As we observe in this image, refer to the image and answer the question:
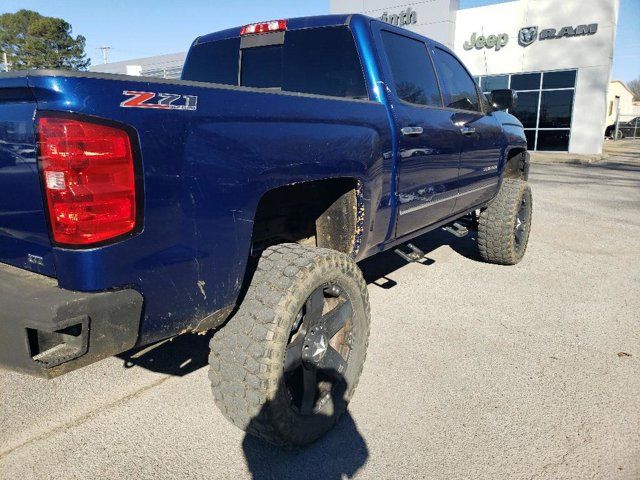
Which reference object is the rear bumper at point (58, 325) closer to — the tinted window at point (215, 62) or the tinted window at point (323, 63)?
the tinted window at point (323, 63)

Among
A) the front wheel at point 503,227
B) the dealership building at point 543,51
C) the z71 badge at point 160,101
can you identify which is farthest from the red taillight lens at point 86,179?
the dealership building at point 543,51

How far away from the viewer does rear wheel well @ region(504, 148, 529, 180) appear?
19.1ft

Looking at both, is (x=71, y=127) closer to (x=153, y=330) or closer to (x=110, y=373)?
(x=153, y=330)

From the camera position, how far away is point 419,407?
2.73 metres

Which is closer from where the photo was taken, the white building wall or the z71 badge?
the z71 badge

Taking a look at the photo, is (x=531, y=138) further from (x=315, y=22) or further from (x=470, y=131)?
(x=315, y=22)

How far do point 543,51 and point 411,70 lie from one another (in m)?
18.4

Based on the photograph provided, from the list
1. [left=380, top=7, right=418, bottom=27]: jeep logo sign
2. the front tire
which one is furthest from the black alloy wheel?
[left=380, top=7, right=418, bottom=27]: jeep logo sign

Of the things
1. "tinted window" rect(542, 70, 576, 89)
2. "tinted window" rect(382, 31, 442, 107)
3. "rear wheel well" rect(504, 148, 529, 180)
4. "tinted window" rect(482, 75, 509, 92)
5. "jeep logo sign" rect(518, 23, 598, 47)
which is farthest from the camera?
"tinted window" rect(482, 75, 509, 92)

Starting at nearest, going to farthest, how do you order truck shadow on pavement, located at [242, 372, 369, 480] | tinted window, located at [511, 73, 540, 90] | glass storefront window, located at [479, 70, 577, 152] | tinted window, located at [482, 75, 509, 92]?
truck shadow on pavement, located at [242, 372, 369, 480]
glass storefront window, located at [479, 70, 577, 152]
tinted window, located at [511, 73, 540, 90]
tinted window, located at [482, 75, 509, 92]

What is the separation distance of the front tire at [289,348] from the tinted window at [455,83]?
2135 millimetres

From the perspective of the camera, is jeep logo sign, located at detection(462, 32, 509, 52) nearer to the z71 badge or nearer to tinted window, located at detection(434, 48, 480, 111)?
tinted window, located at detection(434, 48, 480, 111)

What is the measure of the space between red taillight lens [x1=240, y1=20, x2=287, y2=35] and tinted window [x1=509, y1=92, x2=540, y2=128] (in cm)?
1855

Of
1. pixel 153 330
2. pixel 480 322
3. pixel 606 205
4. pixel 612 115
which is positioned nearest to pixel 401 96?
pixel 480 322
